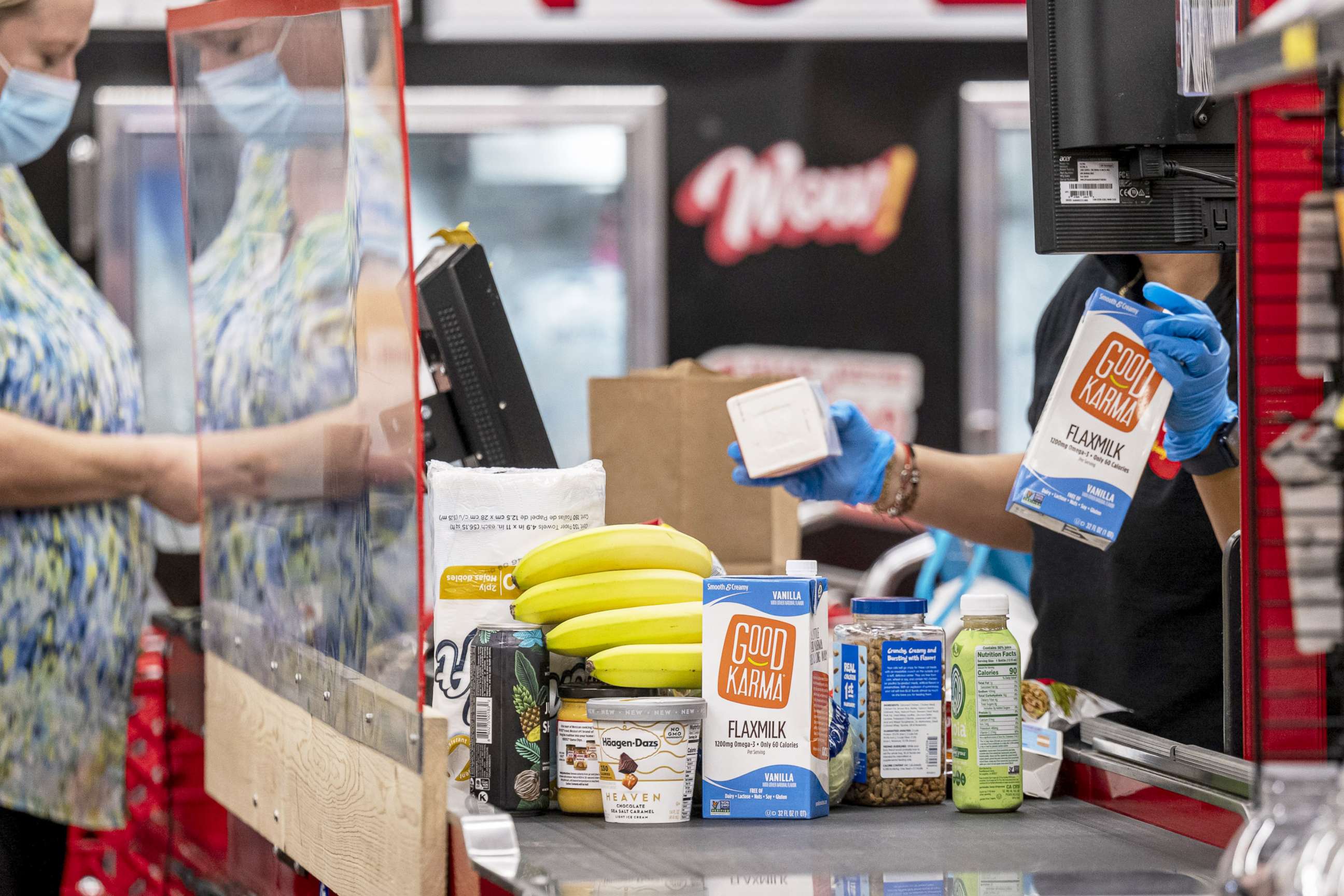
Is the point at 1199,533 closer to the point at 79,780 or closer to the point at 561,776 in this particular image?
the point at 561,776

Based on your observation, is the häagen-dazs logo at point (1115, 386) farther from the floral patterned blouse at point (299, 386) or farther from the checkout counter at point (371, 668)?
the floral patterned blouse at point (299, 386)

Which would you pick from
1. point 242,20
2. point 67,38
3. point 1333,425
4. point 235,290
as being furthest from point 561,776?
point 67,38

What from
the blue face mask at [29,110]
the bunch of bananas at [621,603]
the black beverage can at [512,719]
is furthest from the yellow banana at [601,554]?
the blue face mask at [29,110]

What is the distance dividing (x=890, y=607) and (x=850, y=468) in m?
0.74

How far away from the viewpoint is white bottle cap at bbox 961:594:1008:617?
60.0 inches

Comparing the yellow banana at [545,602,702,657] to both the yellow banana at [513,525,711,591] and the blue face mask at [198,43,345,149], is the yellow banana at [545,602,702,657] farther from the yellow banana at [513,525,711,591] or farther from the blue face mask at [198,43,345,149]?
the blue face mask at [198,43,345,149]

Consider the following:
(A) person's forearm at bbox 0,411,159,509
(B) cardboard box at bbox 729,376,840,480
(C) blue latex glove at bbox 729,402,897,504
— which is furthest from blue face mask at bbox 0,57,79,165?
(B) cardboard box at bbox 729,376,840,480

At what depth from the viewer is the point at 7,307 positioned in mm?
2645

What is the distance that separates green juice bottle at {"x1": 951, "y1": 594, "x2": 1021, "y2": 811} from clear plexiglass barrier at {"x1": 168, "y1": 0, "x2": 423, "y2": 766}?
55 cm

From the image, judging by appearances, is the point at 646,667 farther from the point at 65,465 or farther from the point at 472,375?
the point at 65,465

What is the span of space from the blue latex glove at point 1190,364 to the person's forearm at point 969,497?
644 millimetres

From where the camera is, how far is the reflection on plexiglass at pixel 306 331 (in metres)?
1.43

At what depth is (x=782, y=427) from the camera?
6.32 feet

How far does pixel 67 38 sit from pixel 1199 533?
2.26 meters
